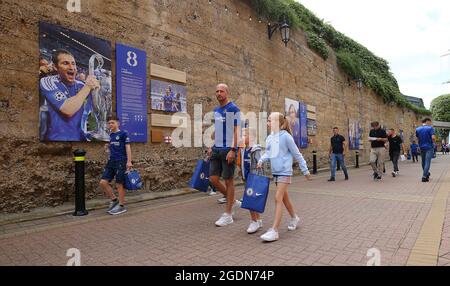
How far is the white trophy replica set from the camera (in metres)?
6.55

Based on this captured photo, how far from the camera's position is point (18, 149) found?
→ 5430 millimetres

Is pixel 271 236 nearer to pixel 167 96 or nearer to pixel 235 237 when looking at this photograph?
pixel 235 237

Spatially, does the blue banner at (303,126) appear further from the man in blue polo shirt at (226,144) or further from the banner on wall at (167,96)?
the man in blue polo shirt at (226,144)

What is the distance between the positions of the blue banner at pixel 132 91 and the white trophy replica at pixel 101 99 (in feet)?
0.73

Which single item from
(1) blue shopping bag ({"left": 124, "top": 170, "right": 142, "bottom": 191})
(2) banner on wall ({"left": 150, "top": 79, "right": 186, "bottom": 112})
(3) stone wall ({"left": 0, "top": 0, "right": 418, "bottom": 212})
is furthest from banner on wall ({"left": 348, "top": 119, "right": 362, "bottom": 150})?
(1) blue shopping bag ({"left": 124, "top": 170, "right": 142, "bottom": 191})

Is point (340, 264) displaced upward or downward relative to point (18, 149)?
downward

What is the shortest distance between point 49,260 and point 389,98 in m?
27.7

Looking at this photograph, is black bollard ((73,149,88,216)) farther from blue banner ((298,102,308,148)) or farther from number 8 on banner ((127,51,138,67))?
blue banner ((298,102,308,148))

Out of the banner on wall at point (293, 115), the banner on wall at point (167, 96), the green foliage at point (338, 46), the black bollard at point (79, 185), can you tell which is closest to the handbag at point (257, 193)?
the black bollard at point (79, 185)

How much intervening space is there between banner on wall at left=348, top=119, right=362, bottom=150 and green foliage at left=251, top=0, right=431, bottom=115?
2.75 m

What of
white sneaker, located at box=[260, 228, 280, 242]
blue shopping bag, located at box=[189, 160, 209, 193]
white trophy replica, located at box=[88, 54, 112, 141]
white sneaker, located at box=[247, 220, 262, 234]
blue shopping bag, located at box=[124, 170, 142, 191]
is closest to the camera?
white sneaker, located at box=[260, 228, 280, 242]

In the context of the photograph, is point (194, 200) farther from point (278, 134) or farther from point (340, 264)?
point (340, 264)

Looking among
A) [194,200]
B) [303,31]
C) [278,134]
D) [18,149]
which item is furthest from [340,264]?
[303,31]

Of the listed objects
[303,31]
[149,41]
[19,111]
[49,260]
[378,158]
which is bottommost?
[49,260]
